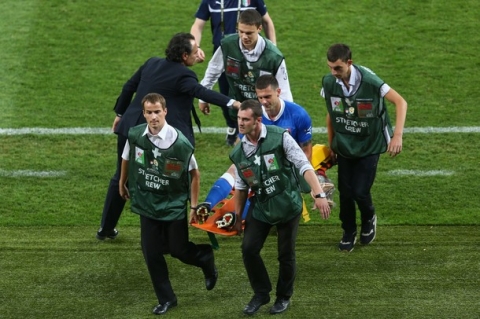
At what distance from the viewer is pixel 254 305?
7.87 m

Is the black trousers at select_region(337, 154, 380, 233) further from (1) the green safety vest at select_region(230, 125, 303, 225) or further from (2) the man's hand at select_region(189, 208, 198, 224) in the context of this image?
(2) the man's hand at select_region(189, 208, 198, 224)

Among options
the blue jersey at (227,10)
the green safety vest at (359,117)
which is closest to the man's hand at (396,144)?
the green safety vest at (359,117)

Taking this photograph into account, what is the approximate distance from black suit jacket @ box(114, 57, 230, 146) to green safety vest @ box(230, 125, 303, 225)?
38.6 inches

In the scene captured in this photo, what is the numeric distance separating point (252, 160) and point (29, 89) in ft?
20.6

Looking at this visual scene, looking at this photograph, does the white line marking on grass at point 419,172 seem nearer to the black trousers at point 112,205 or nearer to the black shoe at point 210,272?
the black trousers at point 112,205

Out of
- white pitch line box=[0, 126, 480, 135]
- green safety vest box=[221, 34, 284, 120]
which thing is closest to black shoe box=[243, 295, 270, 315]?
green safety vest box=[221, 34, 284, 120]

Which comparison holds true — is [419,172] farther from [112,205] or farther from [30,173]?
[30,173]

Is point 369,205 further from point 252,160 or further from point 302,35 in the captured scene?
point 302,35

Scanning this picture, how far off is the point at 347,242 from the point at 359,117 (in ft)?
3.58

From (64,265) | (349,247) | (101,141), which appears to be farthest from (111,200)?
(101,141)

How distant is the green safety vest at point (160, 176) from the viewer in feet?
25.7

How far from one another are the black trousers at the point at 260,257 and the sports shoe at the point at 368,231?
168 cm

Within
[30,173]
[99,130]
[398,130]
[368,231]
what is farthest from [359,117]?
[99,130]

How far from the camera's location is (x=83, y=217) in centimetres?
1025
